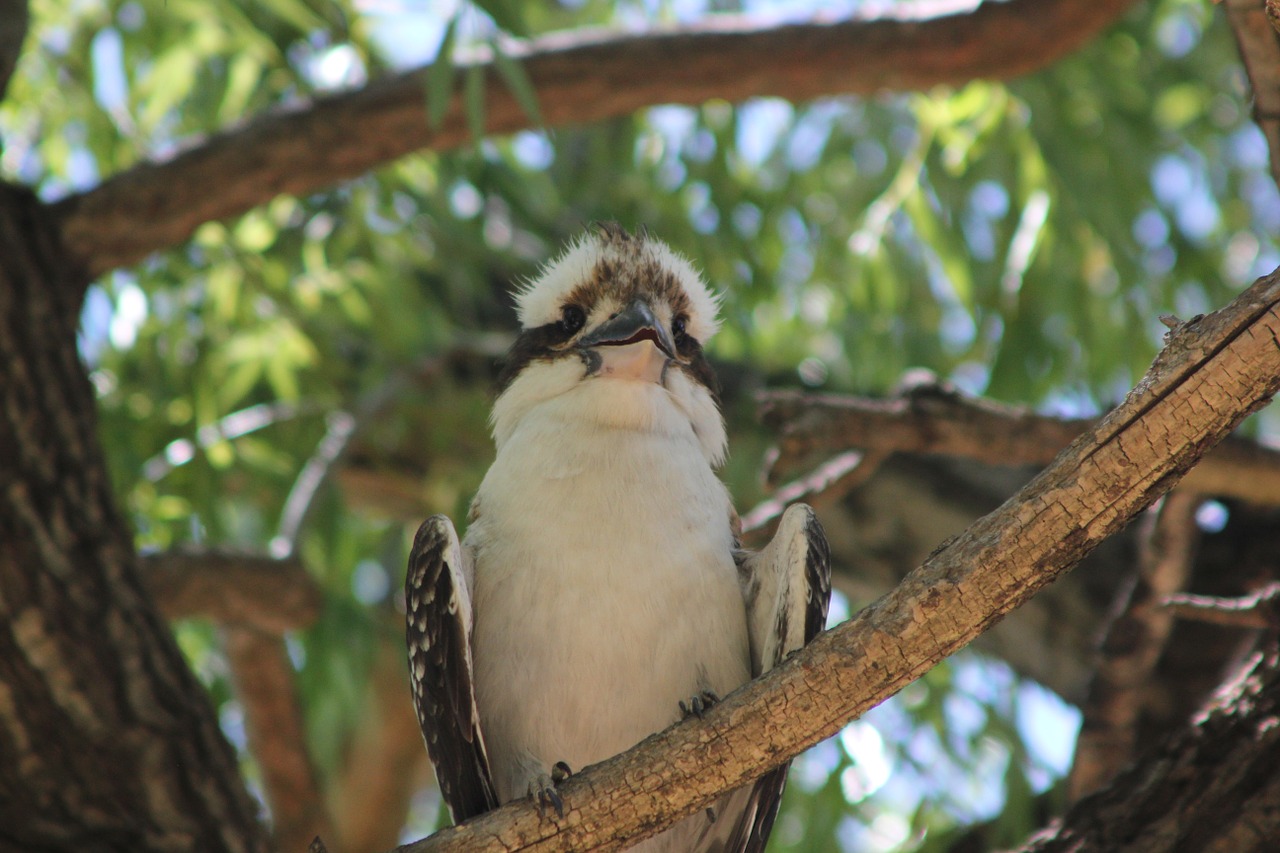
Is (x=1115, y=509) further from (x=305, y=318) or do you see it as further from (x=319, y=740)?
(x=319, y=740)

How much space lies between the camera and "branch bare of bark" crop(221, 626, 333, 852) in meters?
5.29

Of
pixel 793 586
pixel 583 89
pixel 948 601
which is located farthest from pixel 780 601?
pixel 583 89

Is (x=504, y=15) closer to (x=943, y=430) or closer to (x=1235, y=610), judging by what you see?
(x=943, y=430)

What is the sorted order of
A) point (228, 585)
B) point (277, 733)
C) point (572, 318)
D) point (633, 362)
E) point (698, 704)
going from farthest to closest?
1. point (277, 733)
2. point (228, 585)
3. point (572, 318)
4. point (633, 362)
5. point (698, 704)

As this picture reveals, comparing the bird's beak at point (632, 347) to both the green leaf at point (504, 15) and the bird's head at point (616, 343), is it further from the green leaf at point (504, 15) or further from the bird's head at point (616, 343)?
the green leaf at point (504, 15)

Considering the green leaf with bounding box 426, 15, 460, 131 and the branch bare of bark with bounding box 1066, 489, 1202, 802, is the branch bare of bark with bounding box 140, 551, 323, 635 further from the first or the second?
the branch bare of bark with bounding box 1066, 489, 1202, 802

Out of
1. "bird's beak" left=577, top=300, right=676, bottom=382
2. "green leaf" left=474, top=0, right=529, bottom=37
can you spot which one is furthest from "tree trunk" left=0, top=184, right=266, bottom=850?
"green leaf" left=474, top=0, right=529, bottom=37

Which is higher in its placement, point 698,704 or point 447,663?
point 447,663

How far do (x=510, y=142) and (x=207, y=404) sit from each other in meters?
1.76

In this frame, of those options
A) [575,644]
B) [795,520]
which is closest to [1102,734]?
[795,520]

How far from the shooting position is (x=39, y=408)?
3.93m

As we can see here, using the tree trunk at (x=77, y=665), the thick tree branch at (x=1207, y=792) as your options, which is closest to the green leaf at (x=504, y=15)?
the tree trunk at (x=77, y=665)

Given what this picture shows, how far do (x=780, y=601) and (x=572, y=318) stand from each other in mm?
1113

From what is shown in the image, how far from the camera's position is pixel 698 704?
2838 millimetres
